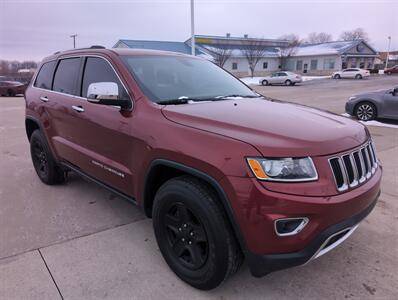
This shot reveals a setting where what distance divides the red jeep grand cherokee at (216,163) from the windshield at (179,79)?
1 cm

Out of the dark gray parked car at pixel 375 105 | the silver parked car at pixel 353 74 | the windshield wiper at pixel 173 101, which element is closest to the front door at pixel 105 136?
the windshield wiper at pixel 173 101

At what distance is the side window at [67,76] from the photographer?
4071 mm

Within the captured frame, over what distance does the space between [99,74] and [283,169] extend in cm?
231

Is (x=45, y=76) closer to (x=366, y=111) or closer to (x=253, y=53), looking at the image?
(x=366, y=111)

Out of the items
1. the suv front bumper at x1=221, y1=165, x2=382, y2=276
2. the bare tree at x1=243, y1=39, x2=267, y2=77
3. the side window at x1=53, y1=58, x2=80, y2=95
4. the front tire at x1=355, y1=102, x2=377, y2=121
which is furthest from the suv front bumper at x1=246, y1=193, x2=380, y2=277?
the bare tree at x1=243, y1=39, x2=267, y2=77

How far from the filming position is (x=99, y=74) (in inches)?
143

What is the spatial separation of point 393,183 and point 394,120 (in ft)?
22.1

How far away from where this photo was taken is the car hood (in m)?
2.26

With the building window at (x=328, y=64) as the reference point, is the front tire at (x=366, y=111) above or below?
below

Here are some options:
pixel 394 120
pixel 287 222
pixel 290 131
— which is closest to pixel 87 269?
pixel 287 222

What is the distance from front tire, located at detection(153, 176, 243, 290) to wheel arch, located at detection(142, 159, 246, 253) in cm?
7

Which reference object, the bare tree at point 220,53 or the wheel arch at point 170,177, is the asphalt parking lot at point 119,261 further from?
the bare tree at point 220,53

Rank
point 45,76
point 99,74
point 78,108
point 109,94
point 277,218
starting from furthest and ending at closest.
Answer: point 45,76
point 78,108
point 99,74
point 109,94
point 277,218

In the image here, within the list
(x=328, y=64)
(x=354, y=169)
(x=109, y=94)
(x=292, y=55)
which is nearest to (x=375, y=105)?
(x=354, y=169)
